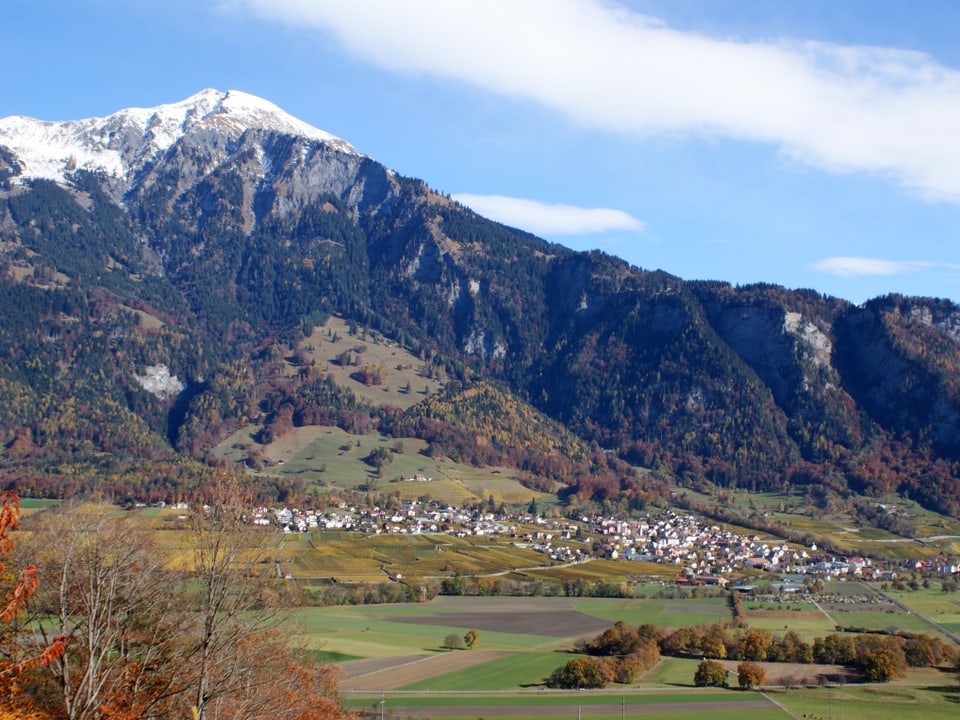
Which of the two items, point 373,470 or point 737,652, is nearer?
point 737,652

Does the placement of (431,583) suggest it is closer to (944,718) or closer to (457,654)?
(457,654)

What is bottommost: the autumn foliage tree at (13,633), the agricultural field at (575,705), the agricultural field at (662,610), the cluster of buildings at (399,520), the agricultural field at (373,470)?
the agricultural field at (662,610)

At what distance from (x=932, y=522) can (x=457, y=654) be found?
122 m

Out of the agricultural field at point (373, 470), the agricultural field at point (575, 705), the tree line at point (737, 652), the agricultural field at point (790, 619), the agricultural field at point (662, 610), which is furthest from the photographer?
the agricultural field at point (373, 470)

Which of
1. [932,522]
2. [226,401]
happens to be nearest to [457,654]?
[932,522]

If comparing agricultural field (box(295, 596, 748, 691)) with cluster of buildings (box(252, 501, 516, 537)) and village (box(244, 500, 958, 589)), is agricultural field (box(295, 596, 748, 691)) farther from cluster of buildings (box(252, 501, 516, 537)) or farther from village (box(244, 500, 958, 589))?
cluster of buildings (box(252, 501, 516, 537))

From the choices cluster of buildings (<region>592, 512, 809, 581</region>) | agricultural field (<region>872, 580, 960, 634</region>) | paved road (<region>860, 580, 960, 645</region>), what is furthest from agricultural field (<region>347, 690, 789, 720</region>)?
cluster of buildings (<region>592, 512, 809, 581</region>)

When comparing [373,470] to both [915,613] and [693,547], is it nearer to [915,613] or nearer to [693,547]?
[693,547]

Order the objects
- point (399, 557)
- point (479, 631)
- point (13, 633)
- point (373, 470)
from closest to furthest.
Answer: point (13, 633)
point (479, 631)
point (399, 557)
point (373, 470)

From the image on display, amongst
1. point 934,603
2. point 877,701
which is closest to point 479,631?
point 877,701

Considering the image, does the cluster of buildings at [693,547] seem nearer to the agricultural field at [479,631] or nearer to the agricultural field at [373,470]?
the agricultural field at [373,470]

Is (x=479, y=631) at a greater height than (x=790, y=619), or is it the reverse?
(x=790, y=619)

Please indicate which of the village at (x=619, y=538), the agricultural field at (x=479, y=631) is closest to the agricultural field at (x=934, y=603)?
the village at (x=619, y=538)

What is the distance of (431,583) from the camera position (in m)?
97.5
